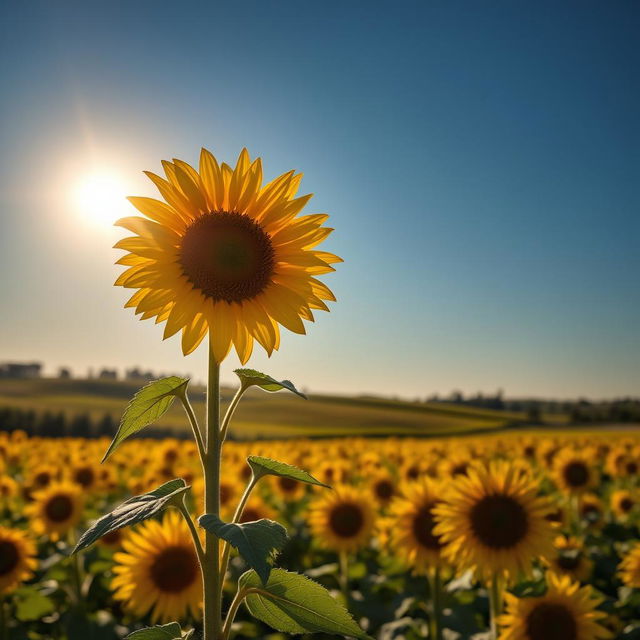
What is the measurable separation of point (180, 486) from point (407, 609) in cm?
559

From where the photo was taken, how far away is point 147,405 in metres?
1.85

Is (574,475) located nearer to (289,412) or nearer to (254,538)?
(254,538)

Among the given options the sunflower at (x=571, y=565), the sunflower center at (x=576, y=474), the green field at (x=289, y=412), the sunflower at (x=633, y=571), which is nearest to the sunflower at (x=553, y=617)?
the sunflower at (x=633, y=571)

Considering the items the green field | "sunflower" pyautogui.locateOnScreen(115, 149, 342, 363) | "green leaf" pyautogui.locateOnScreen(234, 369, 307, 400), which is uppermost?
"sunflower" pyautogui.locateOnScreen(115, 149, 342, 363)

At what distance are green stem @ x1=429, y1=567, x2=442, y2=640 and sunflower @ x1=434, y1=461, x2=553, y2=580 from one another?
3.57 ft

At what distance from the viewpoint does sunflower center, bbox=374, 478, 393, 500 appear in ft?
33.2

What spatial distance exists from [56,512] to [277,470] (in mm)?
7649

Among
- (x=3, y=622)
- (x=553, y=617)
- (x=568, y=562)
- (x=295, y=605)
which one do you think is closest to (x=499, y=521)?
(x=553, y=617)

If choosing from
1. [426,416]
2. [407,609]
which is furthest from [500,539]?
[426,416]

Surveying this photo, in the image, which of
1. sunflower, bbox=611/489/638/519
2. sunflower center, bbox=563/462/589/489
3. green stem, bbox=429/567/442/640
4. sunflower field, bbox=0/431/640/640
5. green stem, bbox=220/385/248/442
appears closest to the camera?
green stem, bbox=220/385/248/442

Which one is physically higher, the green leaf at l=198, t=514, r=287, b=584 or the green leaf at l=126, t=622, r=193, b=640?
the green leaf at l=198, t=514, r=287, b=584

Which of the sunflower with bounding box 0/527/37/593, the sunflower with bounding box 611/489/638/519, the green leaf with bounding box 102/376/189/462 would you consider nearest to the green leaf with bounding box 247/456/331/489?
the green leaf with bounding box 102/376/189/462

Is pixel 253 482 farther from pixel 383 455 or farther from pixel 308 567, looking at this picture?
pixel 383 455

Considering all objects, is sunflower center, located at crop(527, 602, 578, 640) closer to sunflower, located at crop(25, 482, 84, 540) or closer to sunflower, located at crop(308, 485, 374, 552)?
sunflower, located at crop(308, 485, 374, 552)
